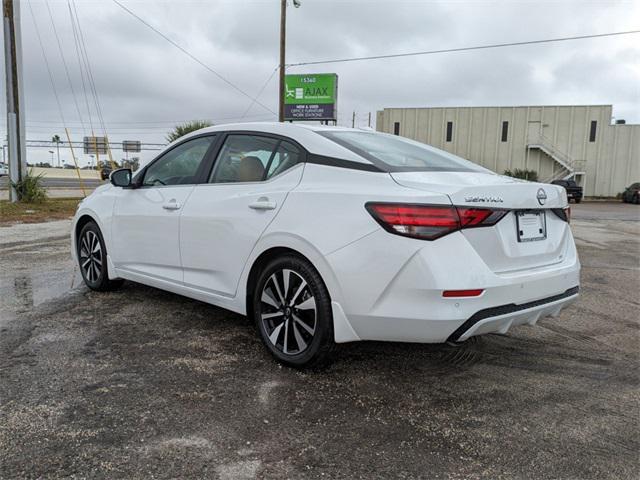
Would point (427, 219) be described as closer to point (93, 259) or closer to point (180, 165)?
point (180, 165)

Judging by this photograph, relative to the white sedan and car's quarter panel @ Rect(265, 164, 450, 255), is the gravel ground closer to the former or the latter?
the white sedan

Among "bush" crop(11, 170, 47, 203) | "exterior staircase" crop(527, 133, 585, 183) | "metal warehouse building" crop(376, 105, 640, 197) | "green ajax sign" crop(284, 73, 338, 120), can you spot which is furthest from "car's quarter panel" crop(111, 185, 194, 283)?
"exterior staircase" crop(527, 133, 585, 183)

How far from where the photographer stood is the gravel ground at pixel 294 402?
2.26 meters

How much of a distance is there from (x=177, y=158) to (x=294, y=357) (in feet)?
6.89

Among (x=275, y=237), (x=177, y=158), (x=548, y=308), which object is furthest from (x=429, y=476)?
(x=177, y=158)

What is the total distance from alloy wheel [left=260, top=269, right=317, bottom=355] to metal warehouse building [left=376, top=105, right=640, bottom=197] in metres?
39.6

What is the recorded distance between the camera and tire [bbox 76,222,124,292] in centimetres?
490

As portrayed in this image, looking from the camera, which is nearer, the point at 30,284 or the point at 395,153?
the point at 395,153

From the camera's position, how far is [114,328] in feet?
13.1

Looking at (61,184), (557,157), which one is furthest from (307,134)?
(61,184)

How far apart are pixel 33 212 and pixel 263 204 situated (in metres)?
12.7

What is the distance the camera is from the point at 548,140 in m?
40.9

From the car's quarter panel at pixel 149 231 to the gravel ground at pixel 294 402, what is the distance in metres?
0.44

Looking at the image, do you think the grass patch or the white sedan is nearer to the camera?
the white sedan
